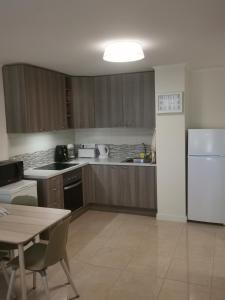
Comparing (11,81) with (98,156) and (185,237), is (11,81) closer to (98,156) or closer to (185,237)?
(98,156)

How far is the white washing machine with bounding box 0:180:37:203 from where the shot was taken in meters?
3.15

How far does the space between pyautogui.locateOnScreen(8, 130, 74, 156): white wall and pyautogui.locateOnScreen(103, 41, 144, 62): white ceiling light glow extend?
6.37 ft

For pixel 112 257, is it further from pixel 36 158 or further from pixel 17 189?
pixel 36 158

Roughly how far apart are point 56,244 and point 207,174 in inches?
102

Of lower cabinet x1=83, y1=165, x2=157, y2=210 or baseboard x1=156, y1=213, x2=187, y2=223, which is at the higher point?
lower cabinet x1=83, y1=165, x2=157, y2=210

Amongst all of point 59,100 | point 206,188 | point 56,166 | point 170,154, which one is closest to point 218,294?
point 206,188

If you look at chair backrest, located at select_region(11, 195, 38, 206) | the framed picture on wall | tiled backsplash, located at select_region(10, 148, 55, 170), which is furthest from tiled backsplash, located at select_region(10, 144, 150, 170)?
chair backrest, located at select_region(11, 195, 38, 206)

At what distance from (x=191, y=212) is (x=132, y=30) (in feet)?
9.18

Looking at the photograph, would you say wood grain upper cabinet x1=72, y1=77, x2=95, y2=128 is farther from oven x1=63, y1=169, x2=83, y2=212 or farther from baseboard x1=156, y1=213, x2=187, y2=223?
baseboard x1=156, y1=213, x2=187, y2=223

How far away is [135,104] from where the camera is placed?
4590mm

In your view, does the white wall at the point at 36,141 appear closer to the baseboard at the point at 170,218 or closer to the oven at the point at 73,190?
the oven at the point at 73,190

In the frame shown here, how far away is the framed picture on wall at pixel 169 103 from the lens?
404cm

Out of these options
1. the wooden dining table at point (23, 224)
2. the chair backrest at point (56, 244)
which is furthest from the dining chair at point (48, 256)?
the wooden dining table at point (23, 224)

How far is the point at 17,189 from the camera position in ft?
10.6
